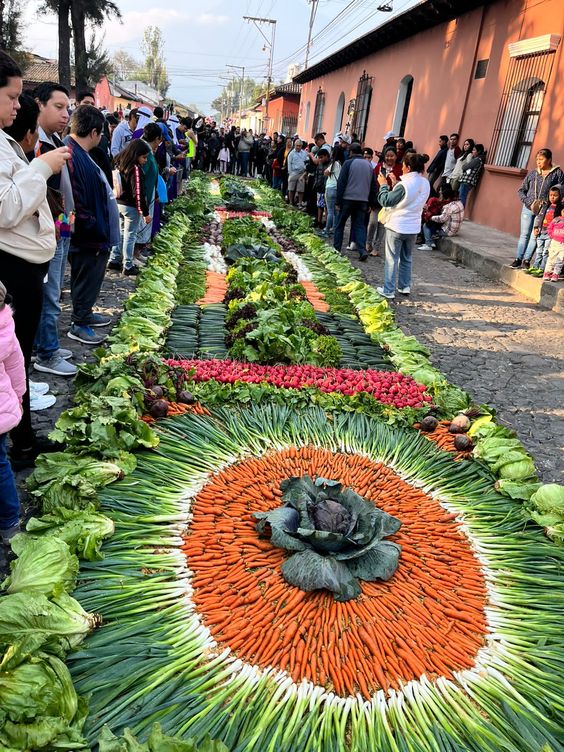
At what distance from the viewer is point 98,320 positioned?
547cm

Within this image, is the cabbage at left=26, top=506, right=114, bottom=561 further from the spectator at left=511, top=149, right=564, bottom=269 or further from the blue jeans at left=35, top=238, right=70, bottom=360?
the spectator at left=511, top=149, right=564, bottom=269

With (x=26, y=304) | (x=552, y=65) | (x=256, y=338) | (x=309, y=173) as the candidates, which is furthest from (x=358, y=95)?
(x=26, y=304)

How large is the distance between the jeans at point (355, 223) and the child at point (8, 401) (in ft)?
23.5

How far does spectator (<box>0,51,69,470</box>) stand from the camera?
2.62m

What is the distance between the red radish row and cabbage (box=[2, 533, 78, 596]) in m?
2.04

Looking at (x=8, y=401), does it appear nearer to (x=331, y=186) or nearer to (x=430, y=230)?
(x=331, y=186)

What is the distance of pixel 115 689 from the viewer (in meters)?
1.90

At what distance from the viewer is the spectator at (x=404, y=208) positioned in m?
6.93

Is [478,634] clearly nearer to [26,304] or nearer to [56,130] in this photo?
[26,304]

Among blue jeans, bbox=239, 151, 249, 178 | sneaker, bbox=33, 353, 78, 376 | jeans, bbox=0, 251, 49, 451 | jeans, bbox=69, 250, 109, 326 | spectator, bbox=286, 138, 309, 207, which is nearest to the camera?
jeans, bbox=0, 251, 49, 451

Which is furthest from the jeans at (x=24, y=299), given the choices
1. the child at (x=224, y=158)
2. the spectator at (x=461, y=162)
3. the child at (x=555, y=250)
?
the child at (x=224, y=158)

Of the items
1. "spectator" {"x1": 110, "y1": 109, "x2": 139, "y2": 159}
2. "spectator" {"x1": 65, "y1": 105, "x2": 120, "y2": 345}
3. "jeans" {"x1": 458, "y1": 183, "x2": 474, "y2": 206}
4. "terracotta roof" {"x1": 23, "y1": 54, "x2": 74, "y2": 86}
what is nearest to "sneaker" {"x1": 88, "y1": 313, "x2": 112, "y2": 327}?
"spectator" {"x1": 65, "y1": 105, "x2": 120, "y2": 345}

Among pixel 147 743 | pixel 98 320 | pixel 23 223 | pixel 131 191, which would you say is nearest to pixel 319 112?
pixel 131 191

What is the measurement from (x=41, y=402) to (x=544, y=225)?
7266 mm
